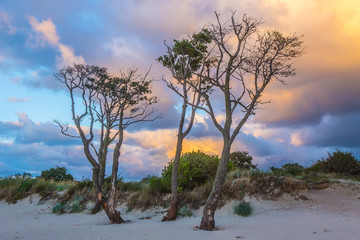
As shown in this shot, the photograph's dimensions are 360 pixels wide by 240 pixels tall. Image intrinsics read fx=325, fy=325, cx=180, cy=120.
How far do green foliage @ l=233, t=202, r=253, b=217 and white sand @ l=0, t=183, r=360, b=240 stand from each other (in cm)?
Result: 26

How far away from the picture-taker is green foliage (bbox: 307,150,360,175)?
20.4 m

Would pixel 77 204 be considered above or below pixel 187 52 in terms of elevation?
below

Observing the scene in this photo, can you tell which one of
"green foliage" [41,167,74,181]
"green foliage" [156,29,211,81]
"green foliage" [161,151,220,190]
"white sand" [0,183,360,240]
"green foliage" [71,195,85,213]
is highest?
"green foliage" [156,29,211,81]

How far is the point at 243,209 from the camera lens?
44.4 feet

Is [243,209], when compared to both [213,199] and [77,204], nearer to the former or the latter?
[213,199]

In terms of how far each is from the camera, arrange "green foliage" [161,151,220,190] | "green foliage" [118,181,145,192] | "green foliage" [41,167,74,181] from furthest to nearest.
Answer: "green foliage" [41,167,74,181]
"green foliage" [118,181,145,192]
"green foliage" [161,151,220,190]

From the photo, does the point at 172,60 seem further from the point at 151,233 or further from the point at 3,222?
the point at 3,222

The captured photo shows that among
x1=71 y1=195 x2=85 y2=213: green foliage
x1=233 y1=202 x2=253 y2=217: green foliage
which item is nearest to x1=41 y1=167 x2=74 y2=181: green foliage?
x1=71 y1=195 x2=85 y2=213: green foliage

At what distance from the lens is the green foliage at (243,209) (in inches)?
530

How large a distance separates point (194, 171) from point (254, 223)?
527cm

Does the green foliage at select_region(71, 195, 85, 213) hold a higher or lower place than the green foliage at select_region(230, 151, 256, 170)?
lower

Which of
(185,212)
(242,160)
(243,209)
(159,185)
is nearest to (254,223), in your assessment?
(243,209)

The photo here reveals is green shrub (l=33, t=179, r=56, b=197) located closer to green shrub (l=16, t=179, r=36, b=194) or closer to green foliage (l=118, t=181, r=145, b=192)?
green shrub (l=16, t=179, r=36, b=194)

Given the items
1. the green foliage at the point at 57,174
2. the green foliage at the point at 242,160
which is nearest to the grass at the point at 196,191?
the green foliage at the point at 242,160
